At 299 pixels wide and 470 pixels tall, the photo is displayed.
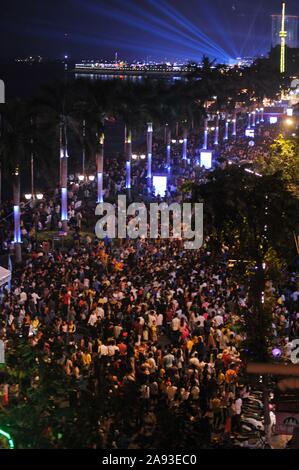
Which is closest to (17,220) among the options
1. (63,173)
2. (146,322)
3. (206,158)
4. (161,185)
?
(63,173)

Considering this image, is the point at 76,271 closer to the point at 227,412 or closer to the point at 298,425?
the point at 227,412

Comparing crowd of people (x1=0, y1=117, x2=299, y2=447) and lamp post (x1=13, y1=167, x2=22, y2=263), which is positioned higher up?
lamp post (x1=13, y1=167, x2=22, y2=263)

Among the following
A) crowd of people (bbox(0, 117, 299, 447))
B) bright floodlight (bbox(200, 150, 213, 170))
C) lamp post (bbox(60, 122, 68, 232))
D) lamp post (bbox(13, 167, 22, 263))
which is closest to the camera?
crowd of people (bbox(0, 117, 299, 447))

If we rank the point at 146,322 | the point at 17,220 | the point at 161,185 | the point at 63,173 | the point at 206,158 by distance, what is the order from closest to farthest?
the point at 146,322 < the point at 17,220 < the point at 63,173 < the point at 161,185 < the point at 206,158

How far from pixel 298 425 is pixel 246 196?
4.66 m

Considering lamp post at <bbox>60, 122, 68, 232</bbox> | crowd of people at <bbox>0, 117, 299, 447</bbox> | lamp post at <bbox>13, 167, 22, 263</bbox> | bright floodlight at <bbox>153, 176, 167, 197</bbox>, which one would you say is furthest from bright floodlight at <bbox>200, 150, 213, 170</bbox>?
crowd of people at <bbox>0, 117, 299, 447</bbox>

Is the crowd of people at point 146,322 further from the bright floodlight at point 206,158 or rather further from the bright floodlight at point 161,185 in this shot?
the bright floodlight at point 206,158

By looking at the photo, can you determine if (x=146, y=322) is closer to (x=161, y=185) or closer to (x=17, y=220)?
(x=17, y=220)

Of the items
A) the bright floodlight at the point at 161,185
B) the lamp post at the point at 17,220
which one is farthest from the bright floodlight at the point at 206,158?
the lamp post at the point at 17,220

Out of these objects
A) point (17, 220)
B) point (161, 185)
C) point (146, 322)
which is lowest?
point (146, 322)

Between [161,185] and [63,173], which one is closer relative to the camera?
[63,173]

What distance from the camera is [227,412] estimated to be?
13688 millimetres

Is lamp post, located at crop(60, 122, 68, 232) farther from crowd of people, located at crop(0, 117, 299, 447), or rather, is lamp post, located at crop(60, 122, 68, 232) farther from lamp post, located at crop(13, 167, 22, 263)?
crowd of people, located at crop(0, 117, 299, 447)
